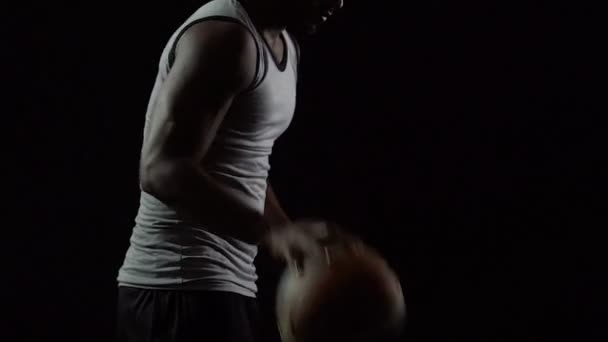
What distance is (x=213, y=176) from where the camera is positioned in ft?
4.48

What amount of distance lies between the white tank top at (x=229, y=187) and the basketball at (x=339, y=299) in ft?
0.45

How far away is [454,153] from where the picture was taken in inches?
104

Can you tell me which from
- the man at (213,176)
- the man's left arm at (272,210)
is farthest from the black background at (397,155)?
the man at (213,176)

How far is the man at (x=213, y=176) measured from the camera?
4.05 feet

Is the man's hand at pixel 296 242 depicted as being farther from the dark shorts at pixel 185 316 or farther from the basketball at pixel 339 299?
the dark shorts at pixel 185 316

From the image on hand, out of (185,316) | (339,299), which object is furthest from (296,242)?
Result: (185,316)

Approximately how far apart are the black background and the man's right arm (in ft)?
4.46

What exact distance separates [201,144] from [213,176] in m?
0.13

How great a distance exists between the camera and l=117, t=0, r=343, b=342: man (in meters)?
1.23

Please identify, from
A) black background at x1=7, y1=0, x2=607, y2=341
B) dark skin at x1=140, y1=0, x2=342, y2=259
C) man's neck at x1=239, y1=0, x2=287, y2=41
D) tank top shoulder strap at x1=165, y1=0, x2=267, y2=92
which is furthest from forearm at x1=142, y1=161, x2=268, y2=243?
black background at x1=7, y1=0, x2=607, y2=341

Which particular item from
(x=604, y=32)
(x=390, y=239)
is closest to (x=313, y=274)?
(x=390, y=239)

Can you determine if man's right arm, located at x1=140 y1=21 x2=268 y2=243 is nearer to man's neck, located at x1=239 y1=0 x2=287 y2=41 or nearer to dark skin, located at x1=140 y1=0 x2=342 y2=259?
dark skin, located at x1=140 y1=0 x2=342 y2=259

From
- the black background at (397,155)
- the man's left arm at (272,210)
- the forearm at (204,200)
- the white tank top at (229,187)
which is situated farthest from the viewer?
the black background at (397,155)

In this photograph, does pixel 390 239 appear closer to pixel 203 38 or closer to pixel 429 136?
pixel 429 136
